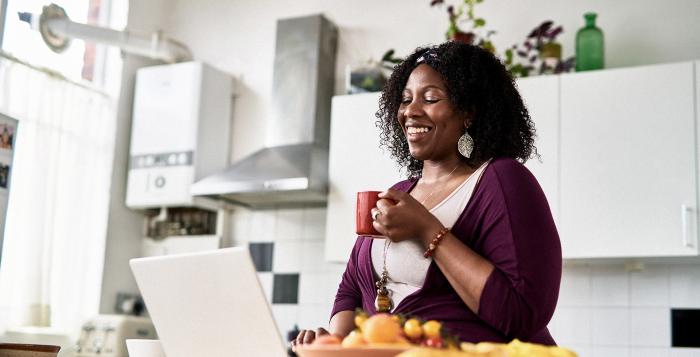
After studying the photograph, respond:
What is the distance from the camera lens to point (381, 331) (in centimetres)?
111

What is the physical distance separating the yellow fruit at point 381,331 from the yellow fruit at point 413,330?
0.06 ft

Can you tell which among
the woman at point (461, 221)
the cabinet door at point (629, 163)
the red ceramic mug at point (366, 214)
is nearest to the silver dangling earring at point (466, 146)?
the woman at point (461, 221)

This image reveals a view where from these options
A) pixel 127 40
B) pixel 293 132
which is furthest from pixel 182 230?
pixel 127 40

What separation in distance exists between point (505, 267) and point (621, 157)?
2.08 metres

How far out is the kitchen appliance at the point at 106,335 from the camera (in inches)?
159

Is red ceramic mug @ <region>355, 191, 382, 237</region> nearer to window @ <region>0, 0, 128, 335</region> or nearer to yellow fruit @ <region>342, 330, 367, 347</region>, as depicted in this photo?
yellow fruit @ <region>342, 330, 367, 347</region>

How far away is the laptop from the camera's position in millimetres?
1318

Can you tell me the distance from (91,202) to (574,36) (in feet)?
7.94

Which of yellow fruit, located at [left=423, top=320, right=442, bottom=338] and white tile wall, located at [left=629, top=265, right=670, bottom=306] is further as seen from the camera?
white tile wall, located at [left=629, top=265, right=670, bottom=306]

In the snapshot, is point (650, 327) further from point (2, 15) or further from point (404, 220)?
point (2, 15)

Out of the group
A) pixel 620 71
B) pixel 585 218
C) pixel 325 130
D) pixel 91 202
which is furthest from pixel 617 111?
pixel 91 202

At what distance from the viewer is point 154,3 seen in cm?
486

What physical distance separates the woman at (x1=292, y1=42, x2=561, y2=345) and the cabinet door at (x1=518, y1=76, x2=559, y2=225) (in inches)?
65.8

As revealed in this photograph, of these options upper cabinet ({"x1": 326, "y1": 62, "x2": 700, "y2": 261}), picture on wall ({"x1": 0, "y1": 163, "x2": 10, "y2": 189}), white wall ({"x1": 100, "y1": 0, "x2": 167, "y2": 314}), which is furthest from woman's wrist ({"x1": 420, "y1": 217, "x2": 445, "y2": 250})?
white wall ({"x1": 100, "y1": 0, "x2": 167, "y2": 314})
